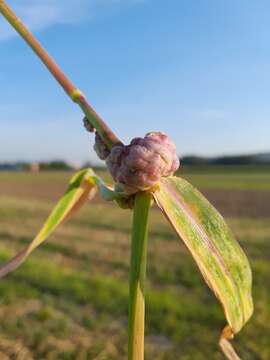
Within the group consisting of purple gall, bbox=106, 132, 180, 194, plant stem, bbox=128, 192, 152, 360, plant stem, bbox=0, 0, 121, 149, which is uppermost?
plant stem, bbox=0, 0, 121, 149

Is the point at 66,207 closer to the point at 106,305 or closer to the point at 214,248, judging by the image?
the point at 214,248

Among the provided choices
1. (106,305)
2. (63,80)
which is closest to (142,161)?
(63,80)

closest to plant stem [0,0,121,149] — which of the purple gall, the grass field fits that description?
the purple gall

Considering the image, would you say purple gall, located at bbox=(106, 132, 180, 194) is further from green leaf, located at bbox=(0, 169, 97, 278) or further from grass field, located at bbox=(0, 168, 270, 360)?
grass field, located at bbox=(0, 168, 270, 360)

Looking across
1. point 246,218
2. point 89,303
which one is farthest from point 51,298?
point 246,218

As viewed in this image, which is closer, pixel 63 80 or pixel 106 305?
pixel 63 80

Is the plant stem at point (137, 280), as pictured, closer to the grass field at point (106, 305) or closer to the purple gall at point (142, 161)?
the purple gall at point (142, 161)

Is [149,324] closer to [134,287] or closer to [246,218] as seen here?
[134,287]
